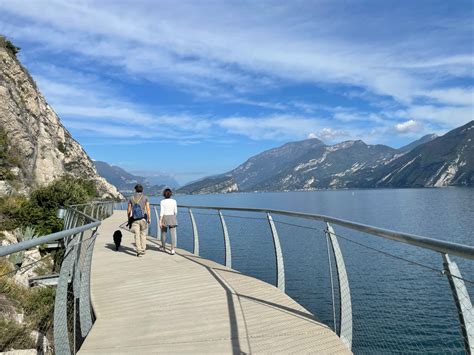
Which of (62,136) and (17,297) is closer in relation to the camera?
(17,297)

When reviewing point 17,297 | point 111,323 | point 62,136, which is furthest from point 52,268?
point 62,136

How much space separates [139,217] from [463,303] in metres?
8.34

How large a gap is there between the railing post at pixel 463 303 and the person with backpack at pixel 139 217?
8235 millimetres

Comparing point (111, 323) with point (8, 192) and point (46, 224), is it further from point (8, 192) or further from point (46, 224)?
point (8, 192)

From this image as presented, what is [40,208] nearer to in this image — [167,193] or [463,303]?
[167,193]

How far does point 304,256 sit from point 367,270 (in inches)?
104

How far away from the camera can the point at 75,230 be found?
13.7 ft

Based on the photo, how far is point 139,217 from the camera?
9758mm

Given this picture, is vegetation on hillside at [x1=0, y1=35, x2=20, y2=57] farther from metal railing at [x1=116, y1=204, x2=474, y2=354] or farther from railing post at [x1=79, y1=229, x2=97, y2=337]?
railing post at [x1=79, y1=229, x2=97, y2=337]

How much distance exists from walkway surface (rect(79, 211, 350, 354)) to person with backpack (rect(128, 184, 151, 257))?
6.70 feet

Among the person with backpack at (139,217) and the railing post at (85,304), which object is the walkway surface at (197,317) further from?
the person with backpack at (139,217)

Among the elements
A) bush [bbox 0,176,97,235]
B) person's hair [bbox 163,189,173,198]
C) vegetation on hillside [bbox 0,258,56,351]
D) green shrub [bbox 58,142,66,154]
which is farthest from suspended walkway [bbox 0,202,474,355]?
green shrub [bbox 58,142,66,154]

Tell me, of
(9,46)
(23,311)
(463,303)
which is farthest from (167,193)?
(9,46)

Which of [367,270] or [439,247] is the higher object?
[439,247]
